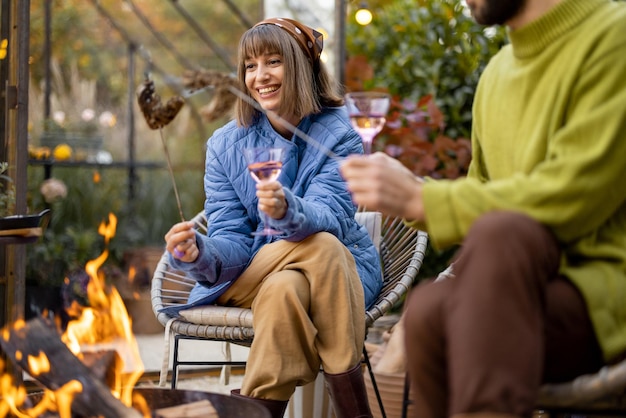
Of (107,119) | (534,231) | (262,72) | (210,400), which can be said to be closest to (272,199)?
(210,400)

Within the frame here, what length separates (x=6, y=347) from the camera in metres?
2.10

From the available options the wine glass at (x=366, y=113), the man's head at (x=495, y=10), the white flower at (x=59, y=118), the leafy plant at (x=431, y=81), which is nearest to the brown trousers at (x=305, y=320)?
the man's head at (x=495, y=10)

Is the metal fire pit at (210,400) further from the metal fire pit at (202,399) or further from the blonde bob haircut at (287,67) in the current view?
the blonde bob haircut at (287,67)

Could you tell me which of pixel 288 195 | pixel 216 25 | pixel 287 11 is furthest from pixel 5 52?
pixel 216 25

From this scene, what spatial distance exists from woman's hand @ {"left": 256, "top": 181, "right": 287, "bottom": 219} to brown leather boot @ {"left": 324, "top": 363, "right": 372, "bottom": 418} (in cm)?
45

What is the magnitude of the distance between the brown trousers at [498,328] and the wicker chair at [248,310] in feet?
3.02

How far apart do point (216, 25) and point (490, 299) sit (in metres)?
13.0

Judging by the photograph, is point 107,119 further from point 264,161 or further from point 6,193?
point 264,161

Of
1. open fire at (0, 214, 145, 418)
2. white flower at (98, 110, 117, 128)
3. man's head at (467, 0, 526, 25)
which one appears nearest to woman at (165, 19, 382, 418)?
open fire at (0, 214, 145, 418)

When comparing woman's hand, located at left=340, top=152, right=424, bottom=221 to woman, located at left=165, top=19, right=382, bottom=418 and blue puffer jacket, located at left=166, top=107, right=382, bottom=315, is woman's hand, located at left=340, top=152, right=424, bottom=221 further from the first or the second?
blue puffer jacket, located at left=166, top=107, right=382, bottom=315

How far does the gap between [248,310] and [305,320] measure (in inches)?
9.7

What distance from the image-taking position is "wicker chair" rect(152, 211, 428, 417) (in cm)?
263

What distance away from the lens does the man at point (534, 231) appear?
61.7 inches

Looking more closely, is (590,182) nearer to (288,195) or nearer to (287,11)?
(288,195)
